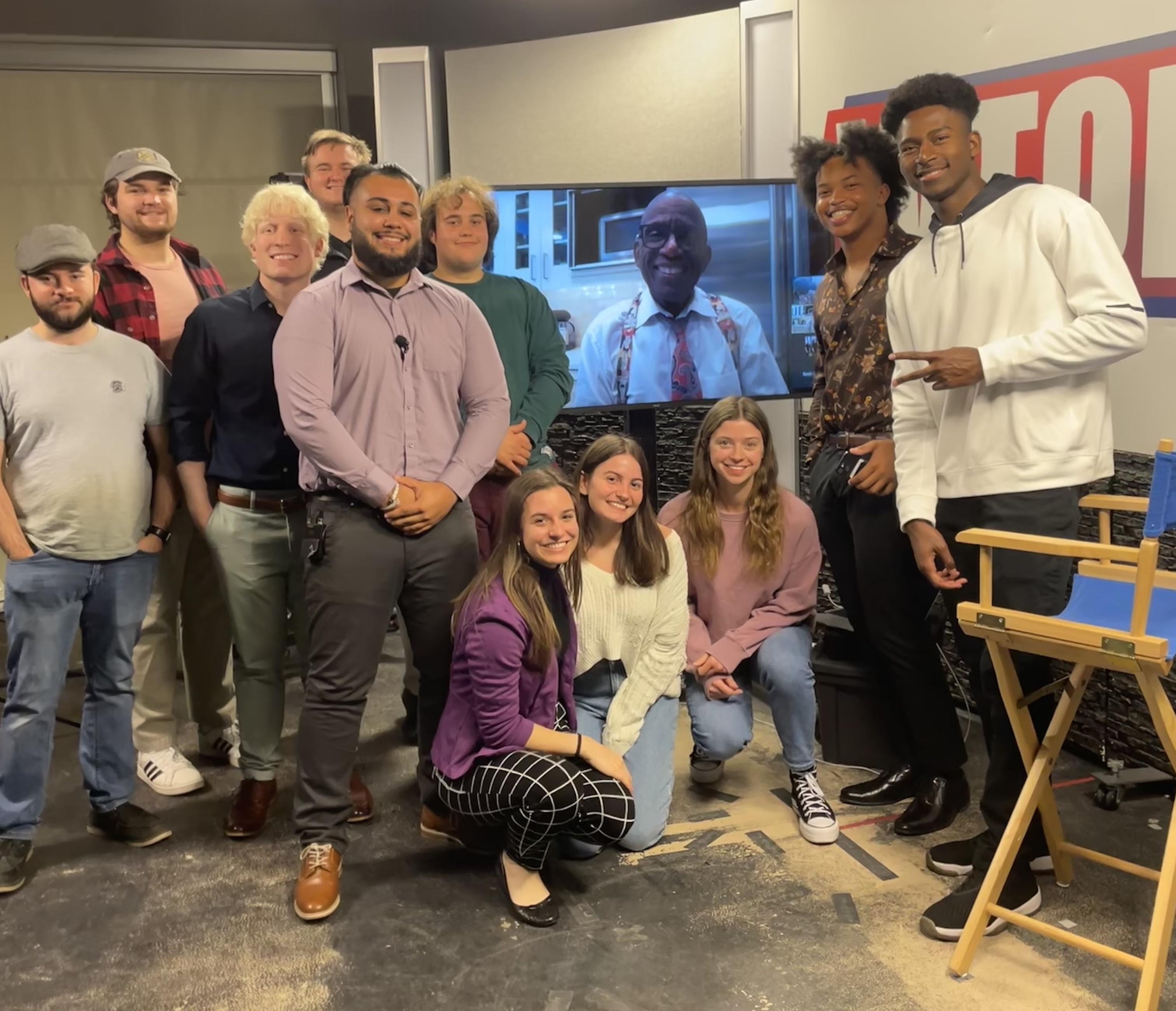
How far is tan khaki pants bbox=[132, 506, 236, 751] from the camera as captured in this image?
114 inches

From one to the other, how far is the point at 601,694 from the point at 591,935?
2.06 feet

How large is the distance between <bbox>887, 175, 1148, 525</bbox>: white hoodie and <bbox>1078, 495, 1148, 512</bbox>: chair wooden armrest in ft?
0.14

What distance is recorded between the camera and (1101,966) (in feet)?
6.73

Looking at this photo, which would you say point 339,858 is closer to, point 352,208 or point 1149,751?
point 352,208

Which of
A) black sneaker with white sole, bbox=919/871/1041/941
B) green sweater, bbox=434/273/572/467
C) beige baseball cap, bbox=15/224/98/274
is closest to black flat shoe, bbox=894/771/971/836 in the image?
black sneaker with white sole, bbox=919/871/1041/941

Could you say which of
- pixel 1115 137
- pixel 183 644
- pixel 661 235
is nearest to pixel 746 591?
pixel 661 235

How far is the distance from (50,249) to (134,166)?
0.52 meters

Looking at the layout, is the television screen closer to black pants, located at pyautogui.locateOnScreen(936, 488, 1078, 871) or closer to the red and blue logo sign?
the red and blue logo sign

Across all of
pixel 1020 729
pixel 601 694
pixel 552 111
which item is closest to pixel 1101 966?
pixel 1020 729

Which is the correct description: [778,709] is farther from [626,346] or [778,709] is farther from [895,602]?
[626,346]

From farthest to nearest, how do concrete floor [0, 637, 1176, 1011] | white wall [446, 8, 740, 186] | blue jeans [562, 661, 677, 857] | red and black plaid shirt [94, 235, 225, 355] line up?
1. white wall [446, 8, 740, 186]
2. red and black plaid shirt [94, 235, 225, 355]
3. blue jeans [562, 661, 677, 857]
4. concrete floor [0, 637, 1176, 1011]

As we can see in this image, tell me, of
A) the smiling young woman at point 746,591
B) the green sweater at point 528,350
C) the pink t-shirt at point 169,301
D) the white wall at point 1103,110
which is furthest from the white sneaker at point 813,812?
the pink t-shirt at point 169,301

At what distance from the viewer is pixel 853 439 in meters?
2.63

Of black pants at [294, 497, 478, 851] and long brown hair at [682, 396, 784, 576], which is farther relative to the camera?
long brown hair at [682, 396, 784, 576]
